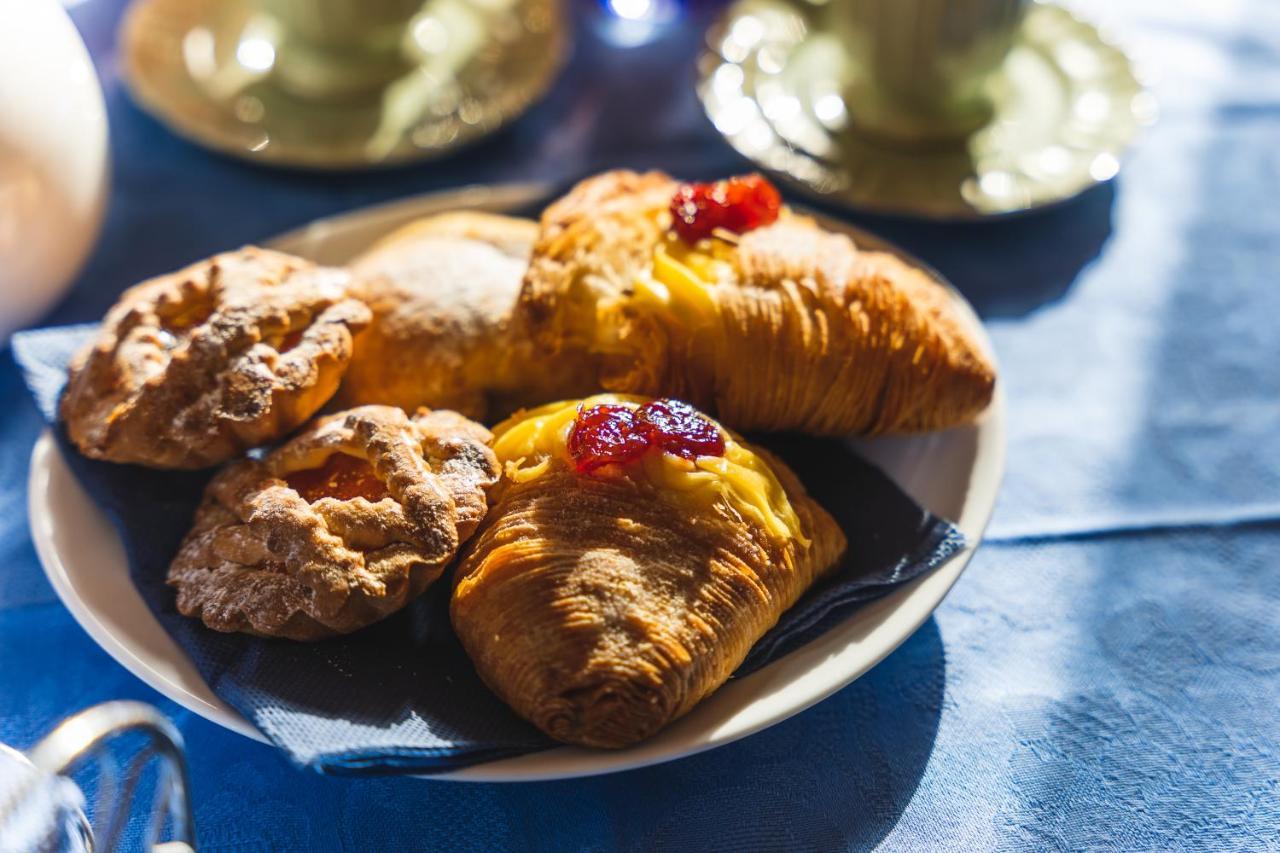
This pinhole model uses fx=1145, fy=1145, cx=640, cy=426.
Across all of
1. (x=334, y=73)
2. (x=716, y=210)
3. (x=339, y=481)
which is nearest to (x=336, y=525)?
(x=339, y=481)

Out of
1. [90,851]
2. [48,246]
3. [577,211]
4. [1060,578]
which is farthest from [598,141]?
[90,851]

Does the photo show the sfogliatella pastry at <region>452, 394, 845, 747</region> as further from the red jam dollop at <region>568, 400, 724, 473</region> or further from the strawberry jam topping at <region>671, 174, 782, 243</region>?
the strawberry jam topping at <region>671, 174, 782, 243</region>

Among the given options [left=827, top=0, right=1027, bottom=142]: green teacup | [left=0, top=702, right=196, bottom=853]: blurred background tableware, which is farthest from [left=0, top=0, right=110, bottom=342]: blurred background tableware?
[left=827, top=0, right=1027, bottom=142]: green teacup

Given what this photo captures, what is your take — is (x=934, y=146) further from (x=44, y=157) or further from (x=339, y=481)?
(x=44, y=157)

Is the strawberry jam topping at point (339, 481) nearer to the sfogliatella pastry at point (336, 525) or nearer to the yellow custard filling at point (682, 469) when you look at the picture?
the sfogliatella pastry at point (336, 525)

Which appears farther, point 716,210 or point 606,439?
point 716,210

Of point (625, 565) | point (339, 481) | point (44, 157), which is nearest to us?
point (625, 565)

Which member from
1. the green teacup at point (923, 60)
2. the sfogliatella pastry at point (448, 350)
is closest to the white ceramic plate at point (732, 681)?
the sfogliatella pastry at point (448, 350)
